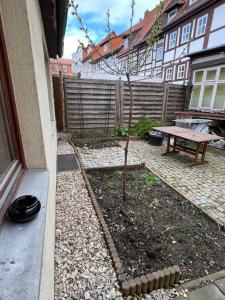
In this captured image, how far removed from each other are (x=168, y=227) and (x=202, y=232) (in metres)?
0.42

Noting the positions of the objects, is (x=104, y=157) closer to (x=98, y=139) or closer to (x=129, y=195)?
(x=98, y=139)

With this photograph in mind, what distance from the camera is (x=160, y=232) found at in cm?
230

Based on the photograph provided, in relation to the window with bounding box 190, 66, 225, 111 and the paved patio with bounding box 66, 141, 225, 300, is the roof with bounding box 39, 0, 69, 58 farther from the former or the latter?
the window with bounding box 190, 66, 225, 111

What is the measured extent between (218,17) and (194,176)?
9.74 m

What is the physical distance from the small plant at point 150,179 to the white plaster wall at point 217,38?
30.4 ft

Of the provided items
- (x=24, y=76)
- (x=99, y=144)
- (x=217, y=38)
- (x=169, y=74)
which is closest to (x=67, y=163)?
(x=99, y=144)

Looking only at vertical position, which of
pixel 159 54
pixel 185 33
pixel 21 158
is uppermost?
pixel 185 33

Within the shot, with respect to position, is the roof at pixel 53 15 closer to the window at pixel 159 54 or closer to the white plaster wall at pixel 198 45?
the white plaster wall at pixel 198 45

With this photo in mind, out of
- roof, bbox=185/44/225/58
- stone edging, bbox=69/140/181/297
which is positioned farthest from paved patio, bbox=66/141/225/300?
roof, bbox=185/44/225/58

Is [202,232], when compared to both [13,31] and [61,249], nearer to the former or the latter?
[61,249]

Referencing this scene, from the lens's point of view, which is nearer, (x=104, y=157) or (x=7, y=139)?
(x=7, y=139)

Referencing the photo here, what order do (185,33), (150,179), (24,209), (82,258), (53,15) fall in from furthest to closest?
(185,33)
(150,179)
(53,15)
(82,258)
(24,209)

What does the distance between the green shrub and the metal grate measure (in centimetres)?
328

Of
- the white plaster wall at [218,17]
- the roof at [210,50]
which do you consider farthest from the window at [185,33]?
the roof at [210,50]
